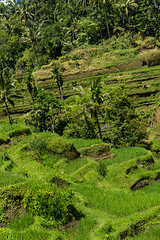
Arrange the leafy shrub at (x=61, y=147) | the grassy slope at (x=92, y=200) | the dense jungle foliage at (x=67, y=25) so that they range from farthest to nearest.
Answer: the dense jungle foliage at (x=67, y=25)
the leafy shrub at (x=61, y=147)
the grassy slope at (x=92, y=200)

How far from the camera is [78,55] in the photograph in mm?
50656

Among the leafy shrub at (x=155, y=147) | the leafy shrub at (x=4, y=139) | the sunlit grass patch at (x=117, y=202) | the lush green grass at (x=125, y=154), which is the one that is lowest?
the leafy shrub at (x=155, y=147)

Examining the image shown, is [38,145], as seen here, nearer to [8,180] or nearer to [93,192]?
[93,192]

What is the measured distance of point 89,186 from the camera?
36.3ft

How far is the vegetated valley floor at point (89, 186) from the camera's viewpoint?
22.5 ft

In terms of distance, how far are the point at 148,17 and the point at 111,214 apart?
5171 centimetres

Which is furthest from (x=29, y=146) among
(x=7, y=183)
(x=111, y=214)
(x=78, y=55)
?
(x=78, y=55)

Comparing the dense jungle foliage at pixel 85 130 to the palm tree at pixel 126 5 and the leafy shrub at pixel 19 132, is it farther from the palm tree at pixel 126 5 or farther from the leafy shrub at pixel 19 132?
the palm tree at pixel 126 5

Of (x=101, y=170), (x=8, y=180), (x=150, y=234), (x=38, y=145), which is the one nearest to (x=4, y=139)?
(x=38, y=145)

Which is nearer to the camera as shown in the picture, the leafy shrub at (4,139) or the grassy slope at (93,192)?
the grassy slope at (93,192)

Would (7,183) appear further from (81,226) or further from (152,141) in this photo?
(152,141)

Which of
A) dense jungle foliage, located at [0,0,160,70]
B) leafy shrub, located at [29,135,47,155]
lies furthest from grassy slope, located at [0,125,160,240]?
dense jungle foliage, located at [0,0,160,70]

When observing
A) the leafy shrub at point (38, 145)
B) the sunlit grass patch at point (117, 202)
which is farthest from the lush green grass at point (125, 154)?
the sunlit grass patch at point (117, 202)

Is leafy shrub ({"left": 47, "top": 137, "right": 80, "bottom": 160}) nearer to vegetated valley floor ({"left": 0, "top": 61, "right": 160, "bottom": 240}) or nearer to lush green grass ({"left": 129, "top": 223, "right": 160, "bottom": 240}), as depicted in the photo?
vegetated valley floor ({"left": 0, "top": 61, "right": 160, "bottom": 240})
